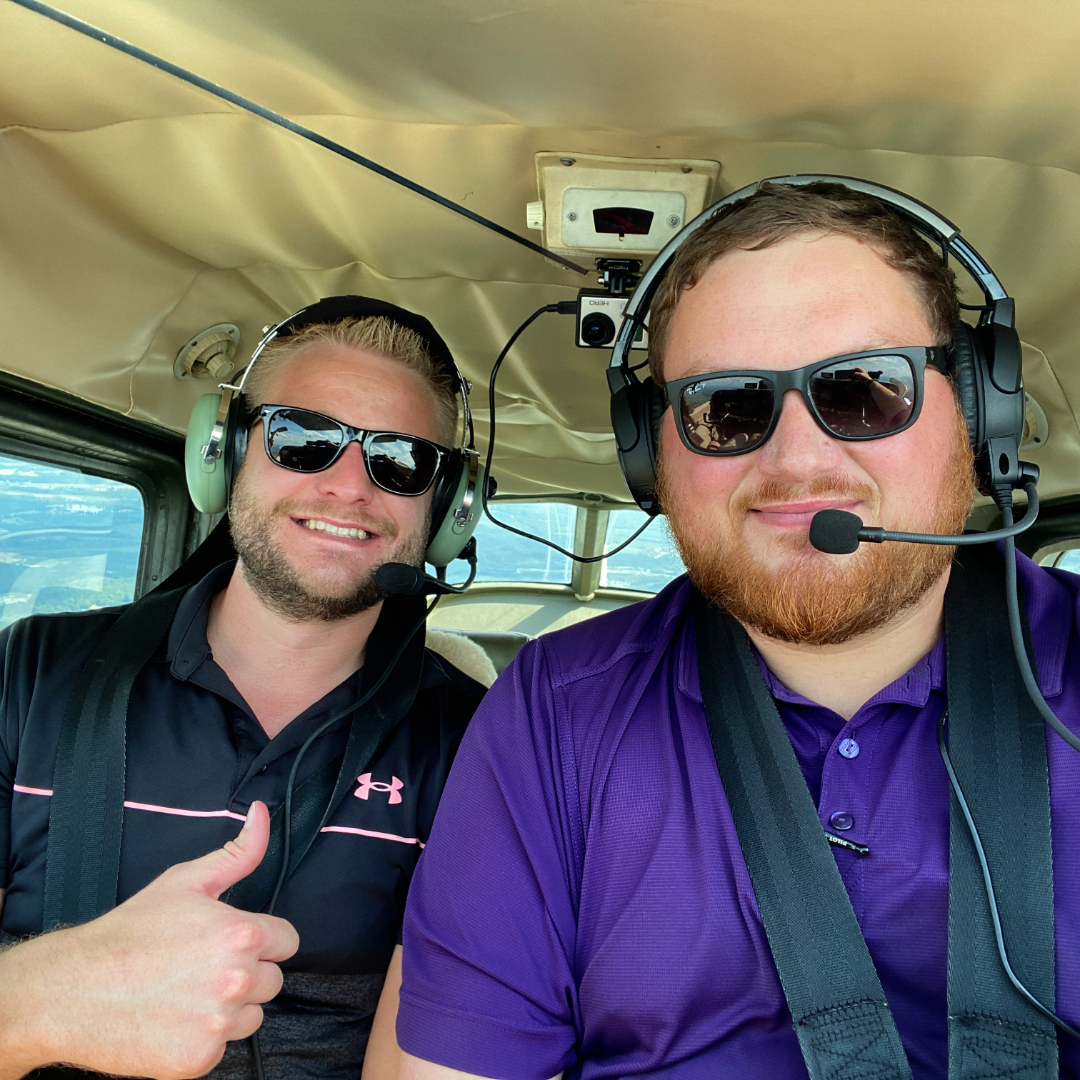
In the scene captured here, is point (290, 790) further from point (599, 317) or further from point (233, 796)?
point (599, 317)

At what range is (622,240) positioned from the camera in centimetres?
159

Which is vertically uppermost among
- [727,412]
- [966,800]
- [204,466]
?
[727,412]

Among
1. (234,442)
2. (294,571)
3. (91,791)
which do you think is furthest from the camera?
(234,442)

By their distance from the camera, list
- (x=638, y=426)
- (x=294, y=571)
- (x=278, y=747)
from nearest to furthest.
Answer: (x=638, y=426) < (x=278, y=747) < (x=294, y=571)

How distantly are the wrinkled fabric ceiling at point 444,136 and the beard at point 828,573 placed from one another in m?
0.48

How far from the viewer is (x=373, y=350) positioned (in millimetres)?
2008

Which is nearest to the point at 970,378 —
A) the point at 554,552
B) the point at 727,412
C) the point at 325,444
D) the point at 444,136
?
the point at 727,412

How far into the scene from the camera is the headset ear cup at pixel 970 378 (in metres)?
1.30

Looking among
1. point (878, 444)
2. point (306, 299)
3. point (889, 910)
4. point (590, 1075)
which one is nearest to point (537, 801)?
point (590, 1075)

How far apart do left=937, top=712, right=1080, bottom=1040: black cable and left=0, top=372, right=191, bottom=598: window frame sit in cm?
214

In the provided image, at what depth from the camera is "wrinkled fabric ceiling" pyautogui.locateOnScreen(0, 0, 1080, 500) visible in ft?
3.65

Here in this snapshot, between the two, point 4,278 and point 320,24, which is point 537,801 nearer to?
point 320,24

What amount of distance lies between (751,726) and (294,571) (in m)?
1.03

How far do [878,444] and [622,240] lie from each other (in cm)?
64
